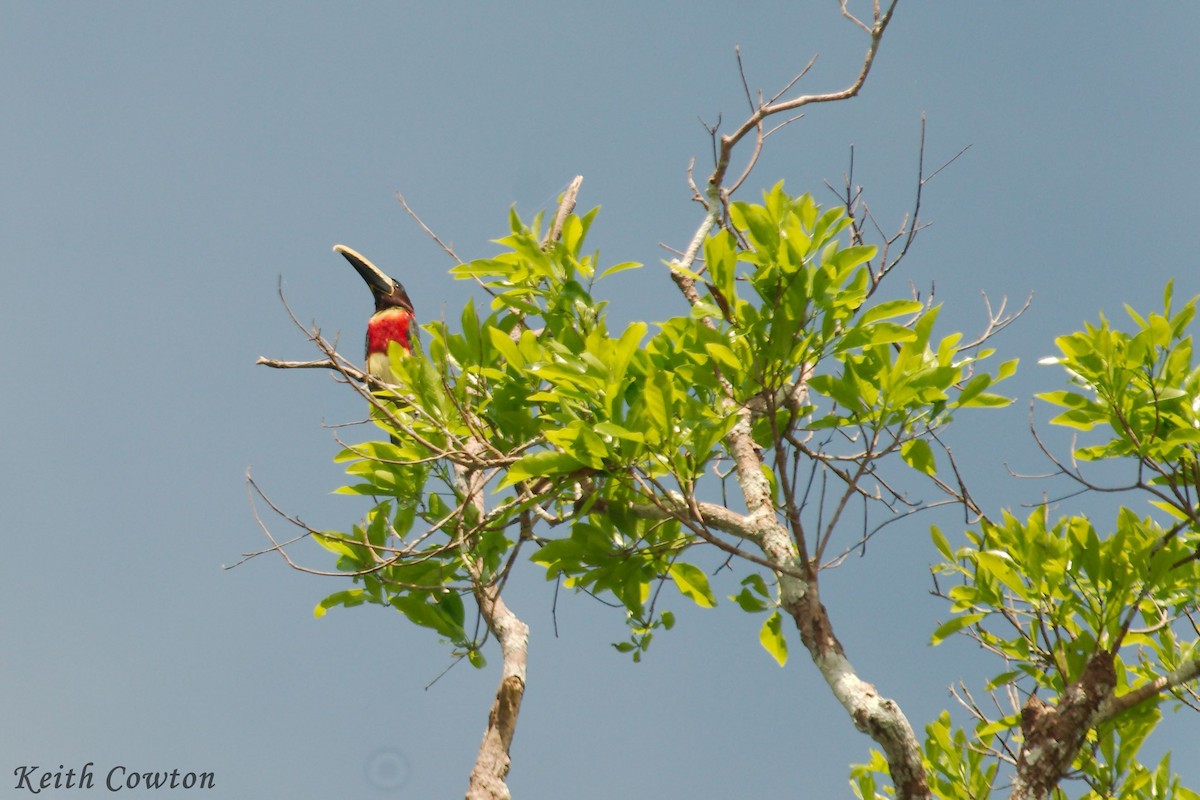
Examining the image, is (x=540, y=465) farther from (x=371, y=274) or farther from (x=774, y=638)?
(x=371, y=274)

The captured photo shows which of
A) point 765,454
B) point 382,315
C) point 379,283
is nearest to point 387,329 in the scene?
point 382,315

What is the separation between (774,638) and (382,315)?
501cm

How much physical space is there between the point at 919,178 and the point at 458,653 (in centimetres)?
211

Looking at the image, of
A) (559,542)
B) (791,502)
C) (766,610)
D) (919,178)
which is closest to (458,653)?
(559,542)

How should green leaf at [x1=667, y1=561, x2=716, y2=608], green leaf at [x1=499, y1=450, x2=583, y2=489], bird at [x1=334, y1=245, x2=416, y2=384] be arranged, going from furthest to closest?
bird at [x1=334, y1=245, x2=416, y2=384], green leaf at [x1=667, y1=561, x2=716, y2=608], green leaf at [x1=499, y1=450, x2=583, y2=489]

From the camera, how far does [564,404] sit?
105 inches

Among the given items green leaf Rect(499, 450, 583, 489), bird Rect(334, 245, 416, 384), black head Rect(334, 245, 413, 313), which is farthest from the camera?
black head Rect(334, 245, 413, 313)

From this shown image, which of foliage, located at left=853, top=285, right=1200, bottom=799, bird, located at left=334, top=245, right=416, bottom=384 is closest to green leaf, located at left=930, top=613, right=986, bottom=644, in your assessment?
foliage, located at left=853, top=285, right=1200, bottom=799

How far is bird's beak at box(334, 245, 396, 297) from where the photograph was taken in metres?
7.57

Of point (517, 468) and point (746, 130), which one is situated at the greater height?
point (746, 130)

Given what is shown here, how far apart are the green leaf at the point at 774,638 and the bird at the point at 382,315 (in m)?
4.29

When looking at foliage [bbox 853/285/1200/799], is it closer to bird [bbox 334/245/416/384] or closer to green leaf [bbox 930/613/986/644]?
green leaf [bbox 930/613/986/644]

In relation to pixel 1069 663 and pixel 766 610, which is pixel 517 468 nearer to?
pixel 766 610

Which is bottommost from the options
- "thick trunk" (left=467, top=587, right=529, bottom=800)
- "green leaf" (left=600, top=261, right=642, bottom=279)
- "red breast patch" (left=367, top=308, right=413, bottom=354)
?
"thick trunk" (left=467, top=587, right=529, bottom=800)
